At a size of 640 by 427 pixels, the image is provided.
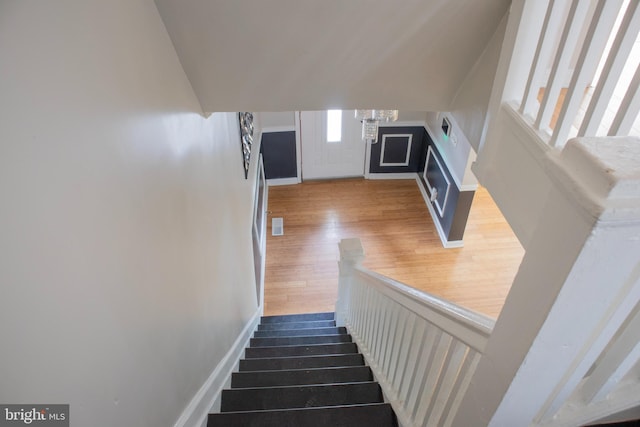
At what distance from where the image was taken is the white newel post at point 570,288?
0.50m

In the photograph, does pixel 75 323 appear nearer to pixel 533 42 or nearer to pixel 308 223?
pixel 533 42

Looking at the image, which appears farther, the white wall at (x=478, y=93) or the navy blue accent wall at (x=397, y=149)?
the navy blue accent wall at (x=397, y=149)

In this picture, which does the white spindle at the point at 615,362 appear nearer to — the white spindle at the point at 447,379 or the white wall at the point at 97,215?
the white spindle at the point at 447,379

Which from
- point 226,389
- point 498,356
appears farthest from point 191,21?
point 226,389

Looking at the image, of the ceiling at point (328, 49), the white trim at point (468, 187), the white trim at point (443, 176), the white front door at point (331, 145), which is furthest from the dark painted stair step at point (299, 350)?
the white front door at point (331, 145)

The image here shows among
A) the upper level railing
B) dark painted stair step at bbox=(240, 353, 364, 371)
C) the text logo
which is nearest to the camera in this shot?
the text logo

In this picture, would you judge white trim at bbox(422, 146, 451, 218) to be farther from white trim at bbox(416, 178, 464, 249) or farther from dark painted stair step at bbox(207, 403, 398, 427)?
dark painted stair step at bbox(207, 403, 398, 427)

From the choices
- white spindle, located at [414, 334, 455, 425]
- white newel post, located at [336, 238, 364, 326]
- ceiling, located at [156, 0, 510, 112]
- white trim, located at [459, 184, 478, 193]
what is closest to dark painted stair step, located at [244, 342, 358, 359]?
white newel post, located at [336, 238, 364, 326]

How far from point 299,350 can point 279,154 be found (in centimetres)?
345

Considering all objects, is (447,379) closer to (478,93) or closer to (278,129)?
(478,93)

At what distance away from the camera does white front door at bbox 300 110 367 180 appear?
536 centimetres

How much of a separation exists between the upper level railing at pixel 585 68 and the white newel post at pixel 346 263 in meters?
1.60

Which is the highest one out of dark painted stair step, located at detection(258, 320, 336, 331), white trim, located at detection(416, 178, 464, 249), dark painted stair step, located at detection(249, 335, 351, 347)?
dark painted stair step, located at detection(249, 335, 351, 347)

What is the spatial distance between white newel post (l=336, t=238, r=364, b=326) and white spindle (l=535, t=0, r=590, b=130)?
5.48 feet
